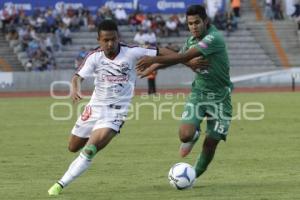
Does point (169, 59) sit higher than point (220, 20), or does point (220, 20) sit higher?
point (169, 59)

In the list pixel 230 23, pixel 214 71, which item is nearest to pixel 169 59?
pixel 214 71

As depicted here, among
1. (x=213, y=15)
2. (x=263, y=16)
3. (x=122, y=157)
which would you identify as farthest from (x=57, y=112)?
(x=263, y=16)

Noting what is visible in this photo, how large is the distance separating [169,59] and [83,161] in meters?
1.74

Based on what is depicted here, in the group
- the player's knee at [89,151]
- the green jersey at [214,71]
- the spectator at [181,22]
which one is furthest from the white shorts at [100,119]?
the spectator at [181,22]

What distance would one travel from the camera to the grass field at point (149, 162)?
10797 millimetres

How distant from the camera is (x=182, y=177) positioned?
35.9ft

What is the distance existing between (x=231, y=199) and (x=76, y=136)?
243 centimetres

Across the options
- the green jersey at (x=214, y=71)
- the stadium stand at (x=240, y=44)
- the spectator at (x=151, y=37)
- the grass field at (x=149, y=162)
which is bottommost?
the stadium stand at (x=240, y=44)

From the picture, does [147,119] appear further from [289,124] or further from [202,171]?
[202,171]

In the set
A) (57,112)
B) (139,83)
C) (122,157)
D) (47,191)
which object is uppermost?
(47,191)

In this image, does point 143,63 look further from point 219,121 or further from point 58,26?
point 58,26

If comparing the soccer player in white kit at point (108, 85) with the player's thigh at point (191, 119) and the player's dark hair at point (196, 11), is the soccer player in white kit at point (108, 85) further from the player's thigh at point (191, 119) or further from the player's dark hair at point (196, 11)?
the player's thigh at point (191, 119)

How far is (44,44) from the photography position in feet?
143

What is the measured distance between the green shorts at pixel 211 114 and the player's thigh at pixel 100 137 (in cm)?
132
